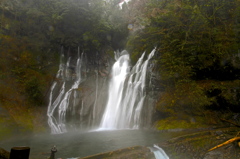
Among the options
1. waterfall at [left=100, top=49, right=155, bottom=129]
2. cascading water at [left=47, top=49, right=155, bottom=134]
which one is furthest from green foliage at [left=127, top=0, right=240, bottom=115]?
cascading water at [left=47, top=49, right=155, bottom=134]

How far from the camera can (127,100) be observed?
46.0ft

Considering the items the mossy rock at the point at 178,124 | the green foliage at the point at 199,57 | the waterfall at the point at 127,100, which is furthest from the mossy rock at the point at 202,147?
the waterfall at the point at 127,100

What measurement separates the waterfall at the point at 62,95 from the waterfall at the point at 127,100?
10.7ft

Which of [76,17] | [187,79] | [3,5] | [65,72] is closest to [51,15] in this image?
[76,17]

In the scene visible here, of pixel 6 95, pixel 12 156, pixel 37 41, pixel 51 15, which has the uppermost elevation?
pixel 51 15

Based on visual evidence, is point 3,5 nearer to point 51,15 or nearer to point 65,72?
point 51,15

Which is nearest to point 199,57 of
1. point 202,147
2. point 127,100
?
point 127,100

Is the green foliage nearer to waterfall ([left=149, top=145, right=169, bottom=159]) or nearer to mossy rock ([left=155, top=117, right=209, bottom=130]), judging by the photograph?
mossy rock ([left=155, top=117, right=209, bottom=130])

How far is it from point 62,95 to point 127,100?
20.2 feet

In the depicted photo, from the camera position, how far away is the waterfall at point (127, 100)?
12.9 m

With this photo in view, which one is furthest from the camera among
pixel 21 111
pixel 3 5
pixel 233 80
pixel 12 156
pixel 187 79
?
pixel 3 5

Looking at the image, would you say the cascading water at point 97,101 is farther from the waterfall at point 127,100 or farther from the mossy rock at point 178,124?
the mossy rock at point 178,124

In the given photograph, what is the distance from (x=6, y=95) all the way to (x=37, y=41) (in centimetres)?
705

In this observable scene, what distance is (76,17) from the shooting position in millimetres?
19000
